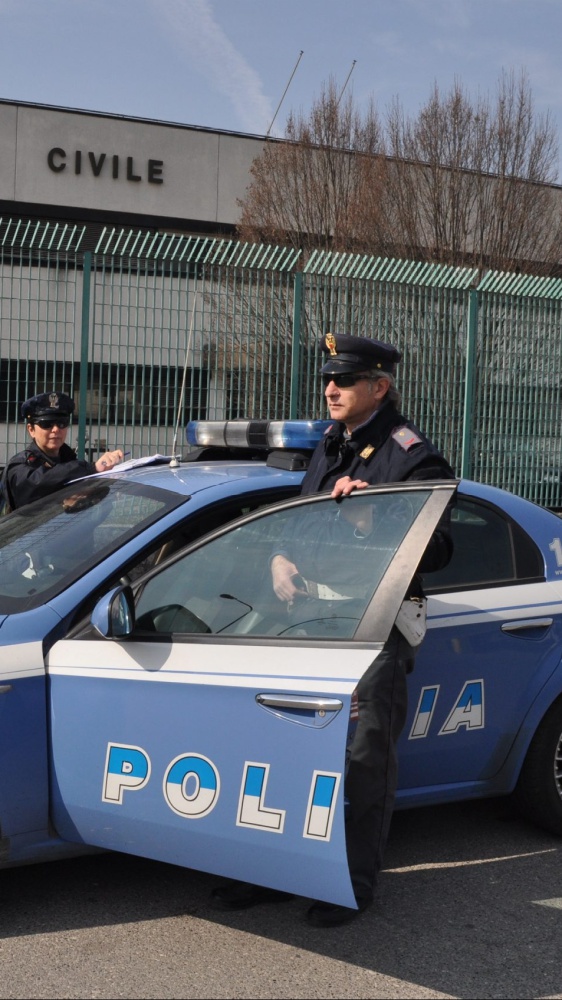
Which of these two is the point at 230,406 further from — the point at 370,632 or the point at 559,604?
the point at 370,632

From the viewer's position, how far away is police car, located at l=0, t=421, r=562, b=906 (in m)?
2.96

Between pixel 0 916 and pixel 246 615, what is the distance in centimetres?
124

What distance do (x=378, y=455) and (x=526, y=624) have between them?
899 mm

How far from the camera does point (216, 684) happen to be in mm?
3082

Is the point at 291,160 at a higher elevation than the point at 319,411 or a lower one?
higher

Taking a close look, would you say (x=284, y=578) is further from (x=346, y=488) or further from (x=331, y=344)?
(x=331, y=344)

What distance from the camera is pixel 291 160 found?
17.7 metres

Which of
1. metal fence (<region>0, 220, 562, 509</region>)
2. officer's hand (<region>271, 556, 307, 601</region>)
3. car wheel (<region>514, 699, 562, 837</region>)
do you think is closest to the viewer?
officer's hand (<region>271, 556, 307, 601</region>)

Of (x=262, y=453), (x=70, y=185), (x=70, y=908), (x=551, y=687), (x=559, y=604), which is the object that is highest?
(x=70, y=185)

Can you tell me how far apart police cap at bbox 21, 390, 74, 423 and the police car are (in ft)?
5.33

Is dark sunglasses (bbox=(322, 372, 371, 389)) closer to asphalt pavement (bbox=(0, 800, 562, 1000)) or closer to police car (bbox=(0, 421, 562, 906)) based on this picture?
police car (bbox=(0, 421, 562, 906))

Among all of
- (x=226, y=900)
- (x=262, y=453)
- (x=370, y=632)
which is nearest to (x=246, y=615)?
(x=370, y=632)

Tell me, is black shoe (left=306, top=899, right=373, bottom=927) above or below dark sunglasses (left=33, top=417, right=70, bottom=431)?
below

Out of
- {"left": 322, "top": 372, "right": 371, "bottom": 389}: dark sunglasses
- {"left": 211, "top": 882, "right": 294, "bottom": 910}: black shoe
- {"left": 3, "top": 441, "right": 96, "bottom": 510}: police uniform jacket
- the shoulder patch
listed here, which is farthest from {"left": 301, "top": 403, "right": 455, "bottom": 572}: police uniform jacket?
{"left": 3, "top": 441, "right": 96, "bottom": 510}: police uniform jacket
